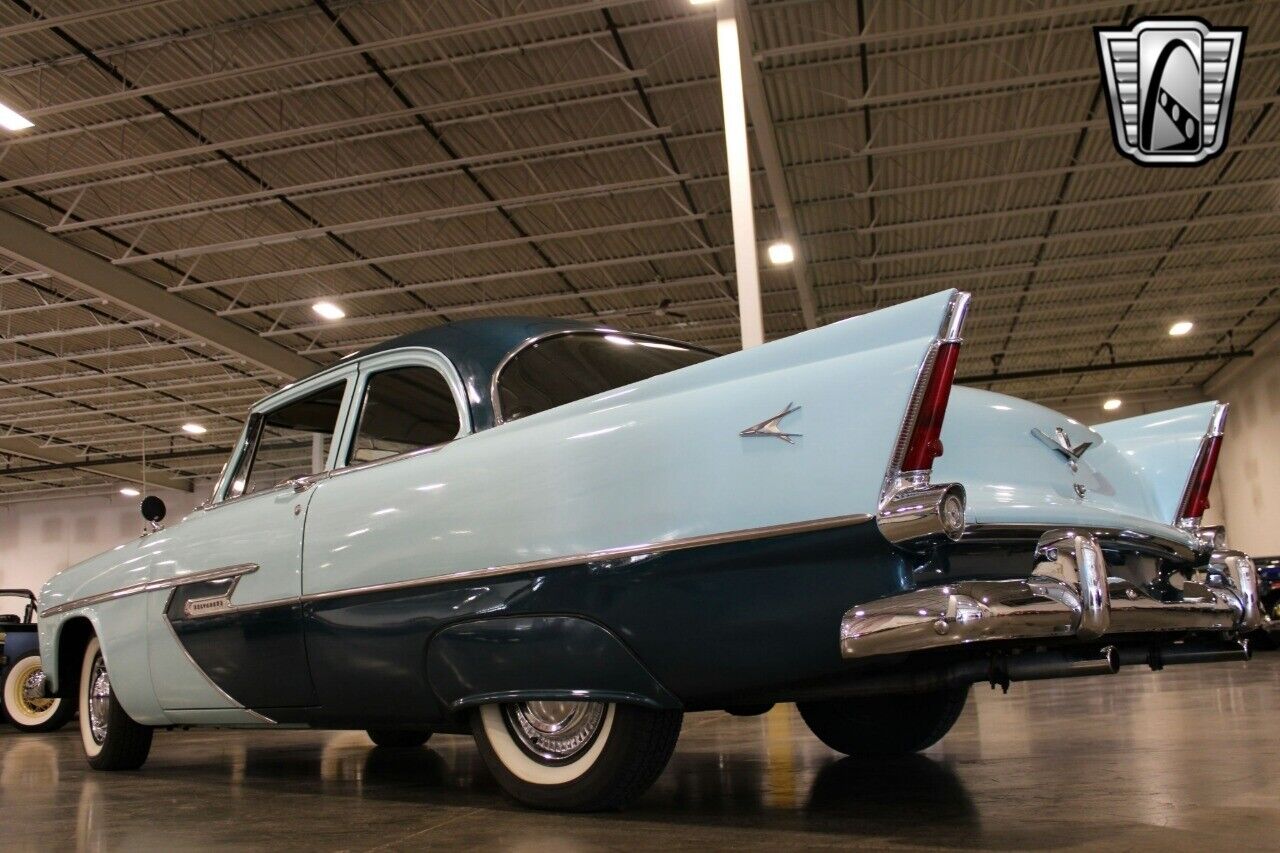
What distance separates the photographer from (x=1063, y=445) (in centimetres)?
313

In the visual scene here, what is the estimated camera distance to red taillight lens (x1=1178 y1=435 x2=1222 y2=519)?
3496 mm

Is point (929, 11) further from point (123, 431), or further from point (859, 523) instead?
point (123, 431)

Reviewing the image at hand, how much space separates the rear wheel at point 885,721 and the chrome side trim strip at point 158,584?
2.21 m

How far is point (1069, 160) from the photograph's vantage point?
Answer: 15.5 m

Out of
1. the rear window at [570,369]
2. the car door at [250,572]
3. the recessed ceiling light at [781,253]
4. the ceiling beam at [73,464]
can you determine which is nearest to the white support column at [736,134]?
the car door at [250,572]

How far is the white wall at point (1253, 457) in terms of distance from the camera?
24.0 meters

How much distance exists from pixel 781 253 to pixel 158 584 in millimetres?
13668

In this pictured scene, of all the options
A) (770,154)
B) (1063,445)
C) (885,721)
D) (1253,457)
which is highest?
(770,154)

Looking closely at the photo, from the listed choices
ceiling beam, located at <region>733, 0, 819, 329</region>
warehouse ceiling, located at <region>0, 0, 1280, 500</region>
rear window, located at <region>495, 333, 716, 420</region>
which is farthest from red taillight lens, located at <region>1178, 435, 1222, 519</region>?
warehouse ceiling, located at <region>0, 0, 1280, 500</region>

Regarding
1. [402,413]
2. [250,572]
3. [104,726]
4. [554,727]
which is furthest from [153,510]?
[554,727]

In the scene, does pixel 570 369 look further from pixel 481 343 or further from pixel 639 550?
pixel 639 550

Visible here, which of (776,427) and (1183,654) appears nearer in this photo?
(776,427)

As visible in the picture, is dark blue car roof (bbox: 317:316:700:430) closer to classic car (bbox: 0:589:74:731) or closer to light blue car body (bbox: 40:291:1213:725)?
light blue car body (bbox: 40:291:1213:725)

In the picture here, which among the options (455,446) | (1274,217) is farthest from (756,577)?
(1274,217)
